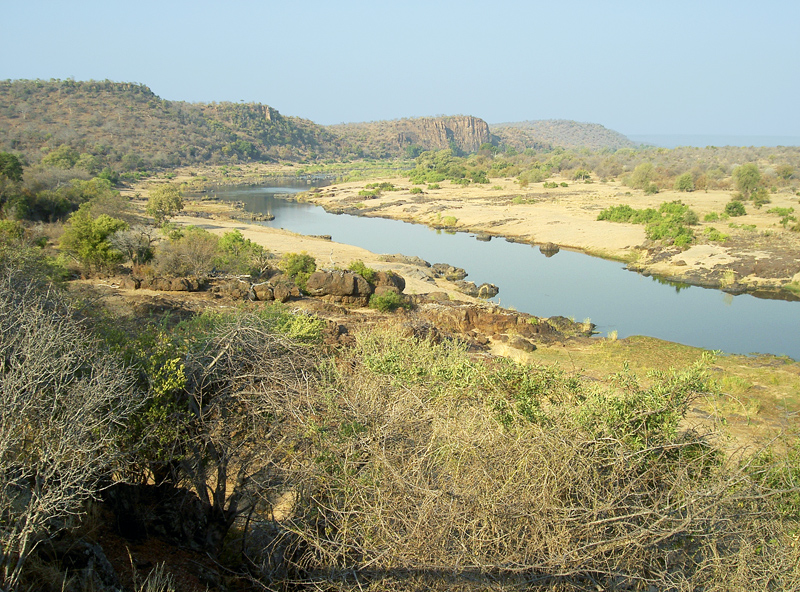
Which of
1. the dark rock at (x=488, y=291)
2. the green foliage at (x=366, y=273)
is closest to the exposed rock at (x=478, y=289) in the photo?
the dark rock at (x=488, y=291)

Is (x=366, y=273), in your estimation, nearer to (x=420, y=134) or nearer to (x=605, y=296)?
(x=605, y=296)

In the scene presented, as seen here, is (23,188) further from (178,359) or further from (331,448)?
(331,448)

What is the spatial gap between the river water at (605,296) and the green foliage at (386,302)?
21.5 feet

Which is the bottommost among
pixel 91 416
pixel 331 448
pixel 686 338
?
pixel 686 338

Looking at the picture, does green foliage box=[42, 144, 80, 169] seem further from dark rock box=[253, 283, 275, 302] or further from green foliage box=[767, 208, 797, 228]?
green foliage box=[767, 208, 797, 228]

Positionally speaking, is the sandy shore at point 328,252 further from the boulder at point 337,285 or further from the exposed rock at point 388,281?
the boulder at point 337,285

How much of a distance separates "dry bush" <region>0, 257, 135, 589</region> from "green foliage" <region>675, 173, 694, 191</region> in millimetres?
51268

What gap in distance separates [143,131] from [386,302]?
84.7 metres

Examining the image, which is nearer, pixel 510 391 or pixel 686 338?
pixel 510 391

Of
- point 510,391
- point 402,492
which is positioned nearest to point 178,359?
point 402,492

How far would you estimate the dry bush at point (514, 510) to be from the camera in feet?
11.0

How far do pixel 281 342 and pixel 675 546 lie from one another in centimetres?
387

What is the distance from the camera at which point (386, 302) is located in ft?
53.4

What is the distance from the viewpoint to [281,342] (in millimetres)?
5480
